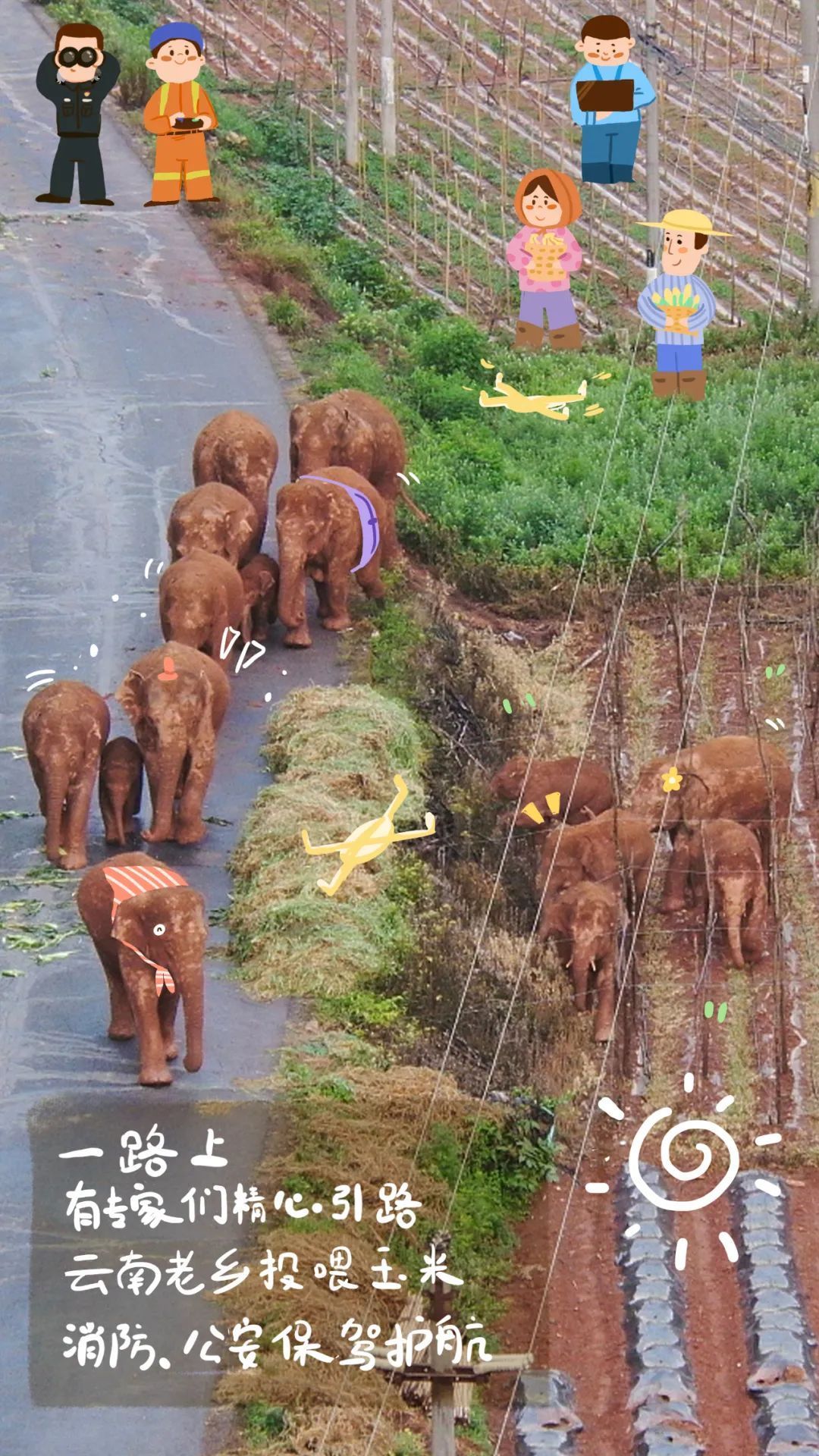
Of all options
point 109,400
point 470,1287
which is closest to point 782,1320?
point 470,1287

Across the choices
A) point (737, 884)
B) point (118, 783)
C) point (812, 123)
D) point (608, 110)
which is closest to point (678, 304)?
point (608, 110)

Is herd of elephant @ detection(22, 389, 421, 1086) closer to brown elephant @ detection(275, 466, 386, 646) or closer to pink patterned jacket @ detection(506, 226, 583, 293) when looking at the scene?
brown elephant @ detection(275, 466, 386, 646)

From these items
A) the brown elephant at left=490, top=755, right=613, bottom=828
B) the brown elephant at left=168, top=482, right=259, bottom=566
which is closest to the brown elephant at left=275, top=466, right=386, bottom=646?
the brown elephant at left=168, top=482, right=259, bottom=566

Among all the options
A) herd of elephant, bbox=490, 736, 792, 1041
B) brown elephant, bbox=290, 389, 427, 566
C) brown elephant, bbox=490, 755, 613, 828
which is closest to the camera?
herd of elephant, bbox=490, 736, 792, 1041

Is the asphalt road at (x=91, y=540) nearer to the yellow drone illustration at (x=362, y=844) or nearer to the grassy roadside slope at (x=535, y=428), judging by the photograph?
the yellow drone illustration at (x=362, y=844)

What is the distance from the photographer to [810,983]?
64.7 feet

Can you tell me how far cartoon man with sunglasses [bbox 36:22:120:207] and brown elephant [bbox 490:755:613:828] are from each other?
15.9 ft

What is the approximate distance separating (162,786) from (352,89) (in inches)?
703

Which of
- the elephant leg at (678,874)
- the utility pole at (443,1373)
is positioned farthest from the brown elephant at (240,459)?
the utility pole at (443,1373)

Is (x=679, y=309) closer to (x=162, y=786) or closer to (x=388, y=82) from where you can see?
(x=162, y=786)

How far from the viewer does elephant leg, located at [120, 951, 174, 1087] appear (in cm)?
1736

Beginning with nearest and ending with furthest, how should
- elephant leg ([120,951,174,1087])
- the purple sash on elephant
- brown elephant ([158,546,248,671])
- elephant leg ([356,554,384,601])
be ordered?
elephant leg ([120,951,174,1087]), brown elephant ([158,546,248,671]), the purple sash on elephant, elephant leg ([356,554,384,601])

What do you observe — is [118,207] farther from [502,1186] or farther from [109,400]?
[502,1186]

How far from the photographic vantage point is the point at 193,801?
68.1 ft
